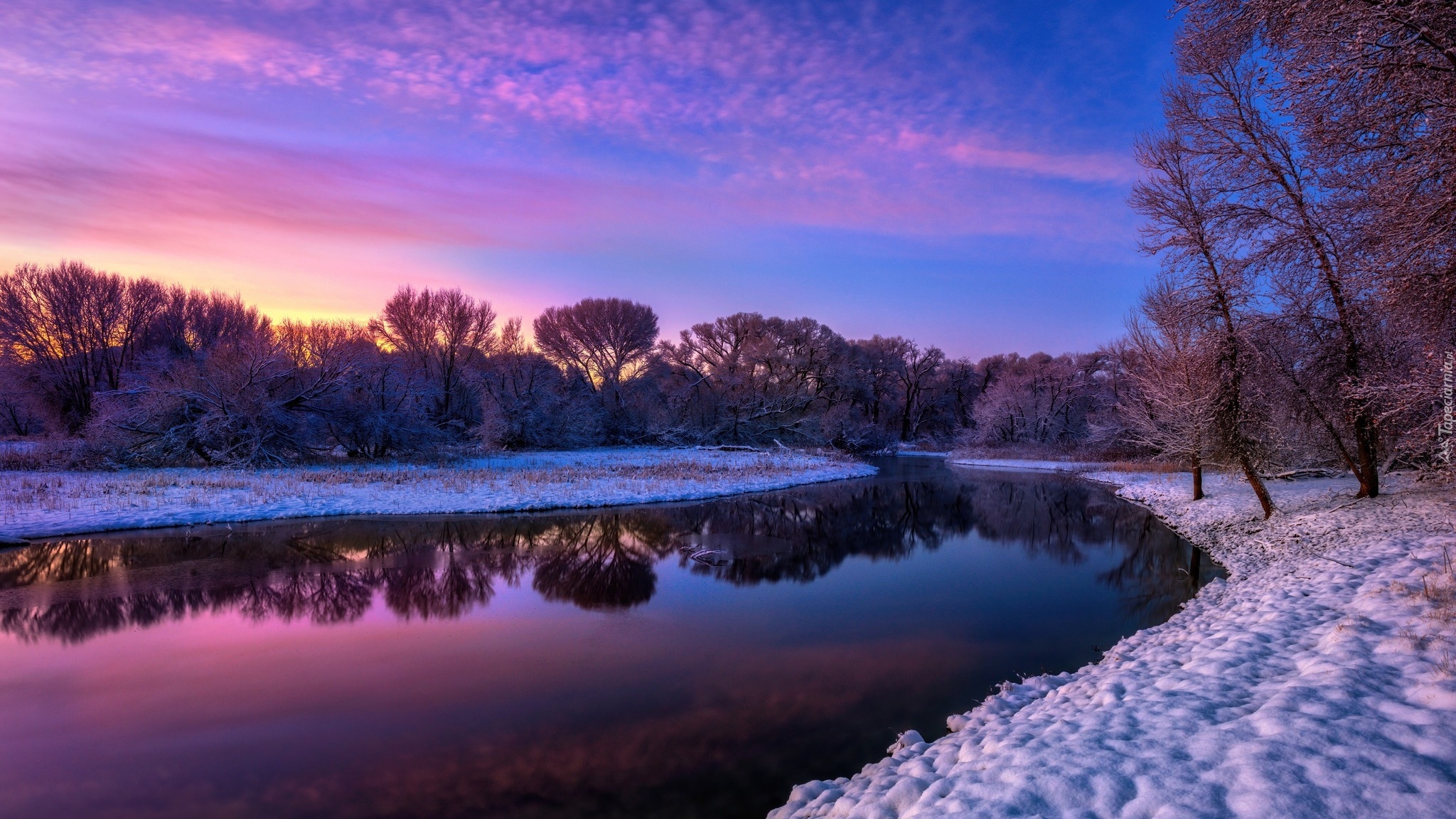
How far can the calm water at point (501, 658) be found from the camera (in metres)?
5.47

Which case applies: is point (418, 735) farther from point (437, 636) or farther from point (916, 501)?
point (916, 501)

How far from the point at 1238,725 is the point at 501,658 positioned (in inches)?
284

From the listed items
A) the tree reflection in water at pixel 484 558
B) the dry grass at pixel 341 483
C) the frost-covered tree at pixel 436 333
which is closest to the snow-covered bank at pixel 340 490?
the dry grass at pixel 341 483

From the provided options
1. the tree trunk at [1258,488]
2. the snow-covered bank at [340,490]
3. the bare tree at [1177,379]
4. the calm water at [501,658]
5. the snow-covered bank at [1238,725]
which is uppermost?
the bare tree at [1177,379]

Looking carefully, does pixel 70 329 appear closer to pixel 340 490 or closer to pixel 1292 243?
pixel 340 490

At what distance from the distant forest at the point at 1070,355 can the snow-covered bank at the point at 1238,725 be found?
1.83 meters

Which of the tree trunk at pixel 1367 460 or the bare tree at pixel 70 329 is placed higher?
the bare tree at pixel 70 329

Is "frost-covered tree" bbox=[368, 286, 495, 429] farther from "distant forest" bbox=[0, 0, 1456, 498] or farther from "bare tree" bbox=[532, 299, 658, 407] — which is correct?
"bare tree" bbox=[532, 299, 658, 407]

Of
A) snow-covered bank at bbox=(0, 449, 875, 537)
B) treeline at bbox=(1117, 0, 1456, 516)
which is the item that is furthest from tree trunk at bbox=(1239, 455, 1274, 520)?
snow-covered bank at bbox=(0, 449, 875, 537)

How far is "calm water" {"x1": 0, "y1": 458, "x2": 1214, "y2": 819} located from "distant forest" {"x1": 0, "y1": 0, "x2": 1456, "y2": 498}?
14.1 ft

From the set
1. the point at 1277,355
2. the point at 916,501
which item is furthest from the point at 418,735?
the point at 916,501

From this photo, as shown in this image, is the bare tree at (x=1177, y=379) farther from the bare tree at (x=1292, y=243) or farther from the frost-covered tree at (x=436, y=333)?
the frost-covered tree at (x=436, y=333)

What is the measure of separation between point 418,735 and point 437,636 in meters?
3.10

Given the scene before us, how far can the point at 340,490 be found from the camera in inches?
776
